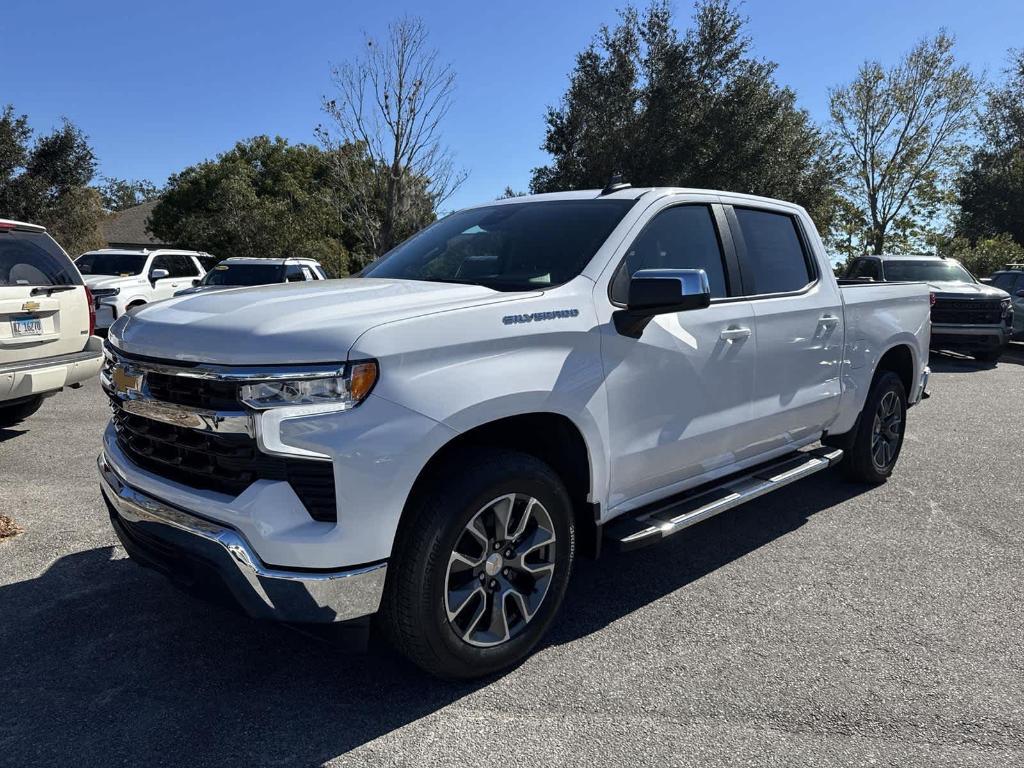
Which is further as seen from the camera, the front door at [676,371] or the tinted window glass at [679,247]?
the tinted window glass at [679,247]

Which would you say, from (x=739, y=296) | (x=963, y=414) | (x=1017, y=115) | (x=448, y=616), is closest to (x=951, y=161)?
(x=1017, y=115)

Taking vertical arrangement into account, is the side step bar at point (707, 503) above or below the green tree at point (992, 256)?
below

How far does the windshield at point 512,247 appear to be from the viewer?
3461 mm

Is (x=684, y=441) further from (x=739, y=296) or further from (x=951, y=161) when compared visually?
(x=951, y=161)

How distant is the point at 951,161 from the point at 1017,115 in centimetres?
298

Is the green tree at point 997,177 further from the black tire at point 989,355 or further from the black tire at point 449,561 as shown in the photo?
the black tire at point 449,561

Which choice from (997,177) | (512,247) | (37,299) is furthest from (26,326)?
(997,177)

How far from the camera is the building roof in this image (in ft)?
155

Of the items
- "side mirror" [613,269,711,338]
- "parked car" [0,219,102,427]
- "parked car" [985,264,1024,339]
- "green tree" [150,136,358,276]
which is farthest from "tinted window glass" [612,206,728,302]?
"green tree" [150,136,358,276]

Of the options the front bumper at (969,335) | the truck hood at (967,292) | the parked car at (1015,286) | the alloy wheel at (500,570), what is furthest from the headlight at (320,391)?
the parked car at (1015,286)

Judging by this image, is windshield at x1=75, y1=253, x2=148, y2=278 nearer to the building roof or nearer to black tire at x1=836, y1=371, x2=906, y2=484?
black tire at x1=836, y1=371, x2=906, y2=484

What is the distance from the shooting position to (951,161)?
112 ft

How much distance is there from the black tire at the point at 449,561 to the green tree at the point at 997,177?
3383 centimetres

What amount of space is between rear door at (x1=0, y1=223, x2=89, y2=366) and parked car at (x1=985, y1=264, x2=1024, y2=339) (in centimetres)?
1609
